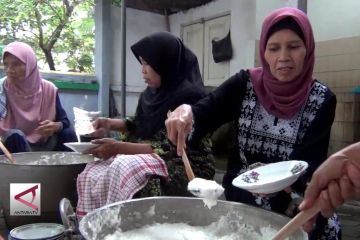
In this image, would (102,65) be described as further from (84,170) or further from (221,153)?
(84,170)

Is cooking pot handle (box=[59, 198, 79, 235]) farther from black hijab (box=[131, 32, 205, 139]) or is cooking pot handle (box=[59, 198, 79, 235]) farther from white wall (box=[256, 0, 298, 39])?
white wall (box=[256, 0, 298, 39])

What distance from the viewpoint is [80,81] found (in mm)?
5930

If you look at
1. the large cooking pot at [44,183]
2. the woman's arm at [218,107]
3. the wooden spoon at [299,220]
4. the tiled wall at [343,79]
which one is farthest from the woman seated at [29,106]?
the tiled wall at [343,79]

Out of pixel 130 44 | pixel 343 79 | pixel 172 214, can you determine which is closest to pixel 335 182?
pixel 172 214

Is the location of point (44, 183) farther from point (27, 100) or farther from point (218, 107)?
point (27, 100)

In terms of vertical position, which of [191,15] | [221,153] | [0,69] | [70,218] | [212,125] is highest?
[191,15]

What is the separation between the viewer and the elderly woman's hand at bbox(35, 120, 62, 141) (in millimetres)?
2498

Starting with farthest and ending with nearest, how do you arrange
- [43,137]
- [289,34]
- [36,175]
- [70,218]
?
1. [43,137]
2. [36,175]
3. [289,34]
4. [70,218]

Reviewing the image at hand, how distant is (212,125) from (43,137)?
1401 millimetres

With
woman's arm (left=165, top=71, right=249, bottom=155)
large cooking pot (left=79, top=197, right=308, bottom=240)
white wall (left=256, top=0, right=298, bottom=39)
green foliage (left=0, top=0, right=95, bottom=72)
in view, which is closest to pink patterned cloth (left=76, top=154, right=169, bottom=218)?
woman's arm (left=165, top=71, right=249, bottom=155)

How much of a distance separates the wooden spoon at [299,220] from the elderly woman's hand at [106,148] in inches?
42.4

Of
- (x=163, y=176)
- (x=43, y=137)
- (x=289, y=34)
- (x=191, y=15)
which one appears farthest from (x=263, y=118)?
(x=191, y=15)

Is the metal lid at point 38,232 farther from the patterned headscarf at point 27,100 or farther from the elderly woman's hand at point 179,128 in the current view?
the patterned headscarf at point 27,100

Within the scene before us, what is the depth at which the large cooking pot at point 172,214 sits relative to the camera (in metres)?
1.12
